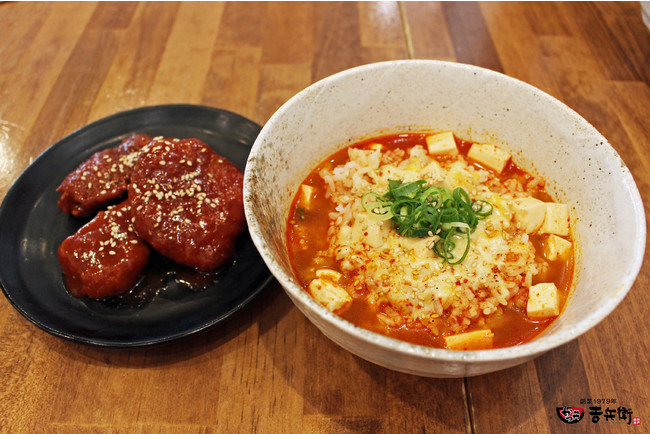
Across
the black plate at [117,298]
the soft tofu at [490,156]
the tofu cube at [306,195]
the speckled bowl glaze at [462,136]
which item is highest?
the speckled bowl glaze at [462,136]

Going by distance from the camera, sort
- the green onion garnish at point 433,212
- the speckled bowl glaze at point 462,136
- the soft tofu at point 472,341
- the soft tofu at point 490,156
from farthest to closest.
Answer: the soft tofu at point 490,156
the green onion garnish at point 433,212
the soft tofu at point 472,341
the speckled bowl glaze at point 462,136

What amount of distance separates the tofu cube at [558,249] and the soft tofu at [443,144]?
2.32 ft

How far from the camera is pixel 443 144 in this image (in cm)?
245

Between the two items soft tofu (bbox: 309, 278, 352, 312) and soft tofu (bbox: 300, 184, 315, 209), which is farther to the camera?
soft tofu (bbox: 300, 184, 315, 209)

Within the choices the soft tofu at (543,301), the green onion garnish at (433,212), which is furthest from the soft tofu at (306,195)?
the soft tofu at (543,301)

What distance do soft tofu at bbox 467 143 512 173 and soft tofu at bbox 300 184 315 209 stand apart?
0.92m

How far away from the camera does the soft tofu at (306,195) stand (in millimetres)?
2279

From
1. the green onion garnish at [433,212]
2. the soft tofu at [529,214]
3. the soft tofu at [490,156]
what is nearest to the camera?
the green onion garnish at [433,212]

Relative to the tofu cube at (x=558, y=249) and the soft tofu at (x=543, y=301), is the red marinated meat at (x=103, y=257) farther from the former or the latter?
the tofu cube at (x=558, y=249)

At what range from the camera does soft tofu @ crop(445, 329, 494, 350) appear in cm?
180

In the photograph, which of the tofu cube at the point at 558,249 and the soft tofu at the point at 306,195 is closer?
the tofu cube at the point at 558,249

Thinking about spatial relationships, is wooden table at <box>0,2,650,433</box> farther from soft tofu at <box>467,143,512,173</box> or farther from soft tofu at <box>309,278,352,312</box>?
soft tofu at <box>467,143,512,173</box>

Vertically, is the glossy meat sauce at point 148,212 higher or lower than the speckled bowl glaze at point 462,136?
lower

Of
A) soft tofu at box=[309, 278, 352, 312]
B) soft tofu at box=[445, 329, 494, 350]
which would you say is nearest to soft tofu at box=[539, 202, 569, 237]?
soft tofu at box=[445, 329, 494, 350]
